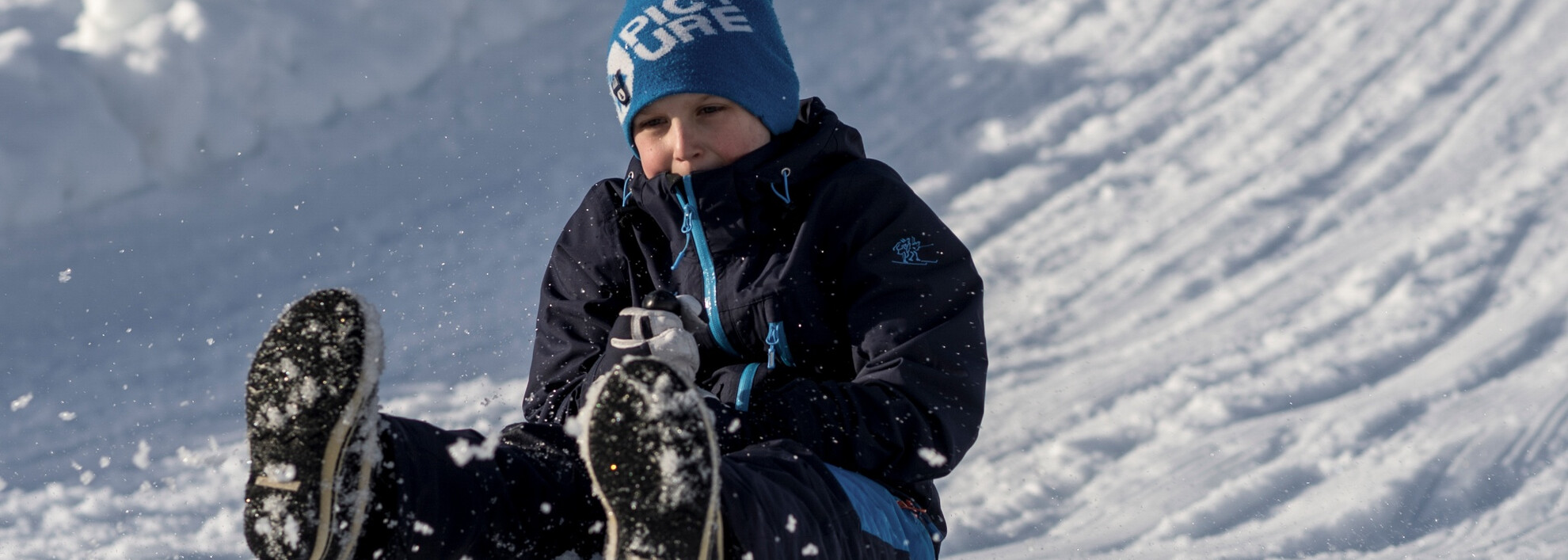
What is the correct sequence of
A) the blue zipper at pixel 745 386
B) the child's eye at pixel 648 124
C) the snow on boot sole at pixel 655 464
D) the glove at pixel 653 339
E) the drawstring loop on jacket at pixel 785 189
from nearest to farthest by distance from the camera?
the snow on boot sole at pixel 655 464 → the glove at pixel 653 339 → the blue zipper at pixel 745 386 → the drawstring loop on jacket at pixel 785 189 → the child's eye at pixel 648 124

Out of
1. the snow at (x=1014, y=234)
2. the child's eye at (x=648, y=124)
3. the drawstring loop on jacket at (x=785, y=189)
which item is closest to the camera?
the drawstring loop on jacket at (x=785, y=189)

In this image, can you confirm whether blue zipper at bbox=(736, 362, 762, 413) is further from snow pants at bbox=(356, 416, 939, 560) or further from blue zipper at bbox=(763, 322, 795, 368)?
snow pants at bbox=(356, 416, 939, 560)

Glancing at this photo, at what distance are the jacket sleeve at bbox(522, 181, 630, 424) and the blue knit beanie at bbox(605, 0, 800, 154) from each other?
5.8 inches

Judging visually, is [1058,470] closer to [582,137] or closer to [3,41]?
[582,137]

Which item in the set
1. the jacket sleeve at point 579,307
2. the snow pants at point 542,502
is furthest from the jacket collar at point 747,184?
the snow pants at point 542,502

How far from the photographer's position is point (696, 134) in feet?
6.11

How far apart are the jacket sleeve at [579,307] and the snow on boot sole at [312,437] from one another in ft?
2.03

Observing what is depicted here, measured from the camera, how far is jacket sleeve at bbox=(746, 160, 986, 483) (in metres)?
1.57

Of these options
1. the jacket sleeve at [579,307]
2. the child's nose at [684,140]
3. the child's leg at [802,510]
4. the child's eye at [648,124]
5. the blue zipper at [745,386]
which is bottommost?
the child's leg at [802,510]

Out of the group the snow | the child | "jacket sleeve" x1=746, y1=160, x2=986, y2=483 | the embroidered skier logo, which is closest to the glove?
the child

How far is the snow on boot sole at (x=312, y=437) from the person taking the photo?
48.2 inches

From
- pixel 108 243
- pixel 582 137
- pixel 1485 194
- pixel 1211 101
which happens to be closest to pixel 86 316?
pixel 108 243

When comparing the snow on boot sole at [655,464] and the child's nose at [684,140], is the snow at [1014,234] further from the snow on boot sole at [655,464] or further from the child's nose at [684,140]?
the snow on boot sole at [655,464]

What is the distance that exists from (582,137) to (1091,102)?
5.57ft
